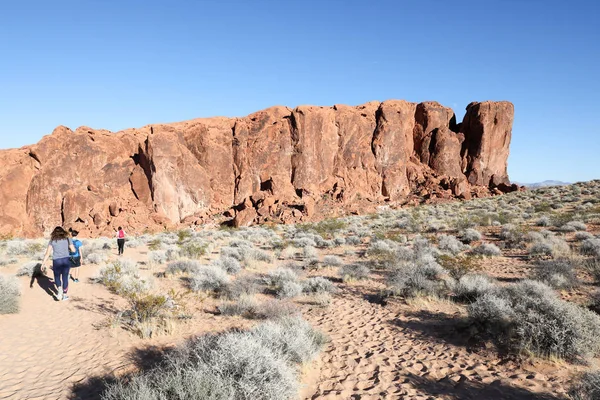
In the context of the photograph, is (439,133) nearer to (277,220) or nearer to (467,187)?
(467,187)

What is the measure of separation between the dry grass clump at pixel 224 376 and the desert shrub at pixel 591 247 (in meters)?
11.3

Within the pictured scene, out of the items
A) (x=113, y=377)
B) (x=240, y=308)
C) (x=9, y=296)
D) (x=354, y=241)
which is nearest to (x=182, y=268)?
(x=9, y=296)

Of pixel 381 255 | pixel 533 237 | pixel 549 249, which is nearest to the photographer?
pixel 549 249

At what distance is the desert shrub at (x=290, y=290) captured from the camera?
8.35 metres

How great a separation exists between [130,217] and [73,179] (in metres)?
7.95

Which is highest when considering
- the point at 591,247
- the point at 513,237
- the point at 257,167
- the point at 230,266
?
the point at 257,167

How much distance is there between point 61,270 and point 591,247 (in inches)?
650

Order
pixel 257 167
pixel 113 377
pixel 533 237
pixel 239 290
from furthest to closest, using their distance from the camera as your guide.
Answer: pixel 257 167 → pixel 533 237 → pixel 239 290 → pixel 113 377

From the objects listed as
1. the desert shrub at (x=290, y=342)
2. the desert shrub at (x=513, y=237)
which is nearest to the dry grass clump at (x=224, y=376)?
the desert shrub at (x=290, y=342)

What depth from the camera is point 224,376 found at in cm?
335

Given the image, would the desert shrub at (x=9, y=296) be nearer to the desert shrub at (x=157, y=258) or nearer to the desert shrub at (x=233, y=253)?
the desert shrub at (x=157, y=258)

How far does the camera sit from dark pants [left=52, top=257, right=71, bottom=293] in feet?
25.5

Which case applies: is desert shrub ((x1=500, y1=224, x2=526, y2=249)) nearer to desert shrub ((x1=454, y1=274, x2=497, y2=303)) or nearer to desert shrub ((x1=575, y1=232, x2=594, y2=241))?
desert shrub ((x1=575, y1=232, x2=594, y2=241))

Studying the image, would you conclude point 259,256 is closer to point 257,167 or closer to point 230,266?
point 230,266
